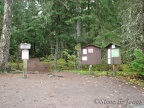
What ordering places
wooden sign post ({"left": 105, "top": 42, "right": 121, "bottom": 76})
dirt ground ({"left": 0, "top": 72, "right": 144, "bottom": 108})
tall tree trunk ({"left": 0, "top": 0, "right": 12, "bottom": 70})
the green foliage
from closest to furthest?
dirt ground ({"left": 0, "top": 72, "right": 144, "bottom": 108})
the green foliage
wooden sign post ({"left": 105, "top": 42, "right": 121, "bottom": 76})
tall tree trunk ({"left": 0, "top": 0, "right": 12, "bottom": 70})

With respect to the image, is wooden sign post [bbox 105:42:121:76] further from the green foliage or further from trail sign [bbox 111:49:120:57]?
the green foliage

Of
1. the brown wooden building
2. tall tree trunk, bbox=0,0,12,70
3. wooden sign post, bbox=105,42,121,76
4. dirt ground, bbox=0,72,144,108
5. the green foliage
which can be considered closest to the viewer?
dirt ground, bbox=0,72,144,108

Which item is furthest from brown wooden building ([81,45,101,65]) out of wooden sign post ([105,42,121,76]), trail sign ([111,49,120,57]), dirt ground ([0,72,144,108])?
dirt ground ([0,72,144,108])

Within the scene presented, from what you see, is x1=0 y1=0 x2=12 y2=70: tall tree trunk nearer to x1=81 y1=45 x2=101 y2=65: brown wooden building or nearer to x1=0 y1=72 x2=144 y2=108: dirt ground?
x1=0 y1=72 x2=144 y2=108: dirt ground

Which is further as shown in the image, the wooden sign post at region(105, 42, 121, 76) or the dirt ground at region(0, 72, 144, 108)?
the wooden sign post at region(105, 42, 121, 76)

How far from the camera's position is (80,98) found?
5.96m

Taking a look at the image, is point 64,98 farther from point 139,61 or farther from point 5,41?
point 5,41

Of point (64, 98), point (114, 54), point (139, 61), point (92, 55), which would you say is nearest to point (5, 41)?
point (92, 55)

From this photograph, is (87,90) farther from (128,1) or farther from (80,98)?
(128,1)

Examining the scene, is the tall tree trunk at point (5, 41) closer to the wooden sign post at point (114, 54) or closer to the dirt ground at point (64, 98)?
the dirt ground at point (64, 98)

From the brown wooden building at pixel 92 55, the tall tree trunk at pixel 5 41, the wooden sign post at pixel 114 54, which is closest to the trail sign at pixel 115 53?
the wooden sign post at pixel 114 54

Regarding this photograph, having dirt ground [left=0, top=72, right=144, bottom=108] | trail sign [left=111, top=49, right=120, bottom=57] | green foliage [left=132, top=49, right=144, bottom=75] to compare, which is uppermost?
trail sign [left=111, top=49, right=120, bottom=57]

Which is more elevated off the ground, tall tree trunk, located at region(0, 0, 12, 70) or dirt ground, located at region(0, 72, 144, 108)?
tall tree trunk, located at region(0, 0, 12, 70)

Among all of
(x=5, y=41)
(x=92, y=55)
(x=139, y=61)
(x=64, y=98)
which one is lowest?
(x=64, y=98)
